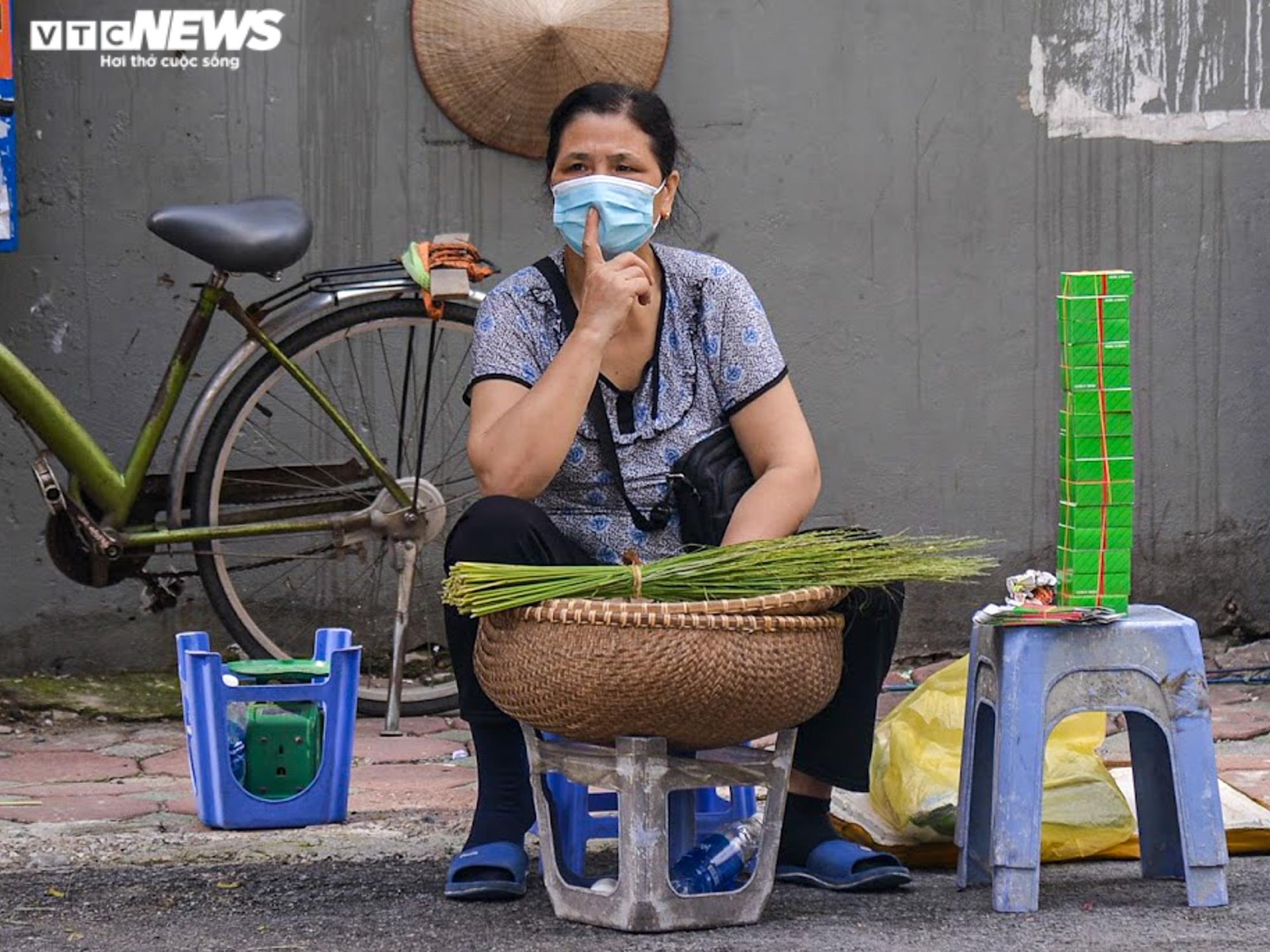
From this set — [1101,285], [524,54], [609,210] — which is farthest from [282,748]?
[524,54]

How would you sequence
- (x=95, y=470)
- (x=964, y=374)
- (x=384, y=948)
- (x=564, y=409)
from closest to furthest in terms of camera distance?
1. (x=384, y=948)
2. (x=564, y=409)
3. (x=95, y=470)
4. (x=964, y=374)

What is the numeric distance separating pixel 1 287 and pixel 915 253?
7.51 ft

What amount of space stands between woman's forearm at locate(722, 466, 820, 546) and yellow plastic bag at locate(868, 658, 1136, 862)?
1.60ft

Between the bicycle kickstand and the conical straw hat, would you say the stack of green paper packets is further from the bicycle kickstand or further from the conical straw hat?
the conical straw hat

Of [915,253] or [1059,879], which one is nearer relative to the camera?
[1059,879]

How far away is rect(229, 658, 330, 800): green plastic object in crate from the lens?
3572 mm

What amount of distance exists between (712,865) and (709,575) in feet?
1.55

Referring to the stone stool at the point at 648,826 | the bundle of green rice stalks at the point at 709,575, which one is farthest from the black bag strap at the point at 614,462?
the stone stool at the point at 648,826

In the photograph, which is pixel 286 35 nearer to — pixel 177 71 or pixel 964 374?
pixel 177 71

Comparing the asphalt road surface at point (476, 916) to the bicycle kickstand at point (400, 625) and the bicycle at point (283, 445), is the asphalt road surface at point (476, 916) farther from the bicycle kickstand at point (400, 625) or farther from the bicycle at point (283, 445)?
the bicycle at point (283, 445)

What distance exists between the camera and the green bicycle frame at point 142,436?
4.38m

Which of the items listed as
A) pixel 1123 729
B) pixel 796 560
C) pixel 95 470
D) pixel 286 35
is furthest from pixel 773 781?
pixel 286 35

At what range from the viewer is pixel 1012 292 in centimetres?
502

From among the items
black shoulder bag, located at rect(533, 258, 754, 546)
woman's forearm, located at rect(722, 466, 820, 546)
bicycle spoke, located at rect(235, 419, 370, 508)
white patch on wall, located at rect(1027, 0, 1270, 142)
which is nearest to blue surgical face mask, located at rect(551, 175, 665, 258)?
black shoulder bag, located at rect(533, 258, 754, 546)
